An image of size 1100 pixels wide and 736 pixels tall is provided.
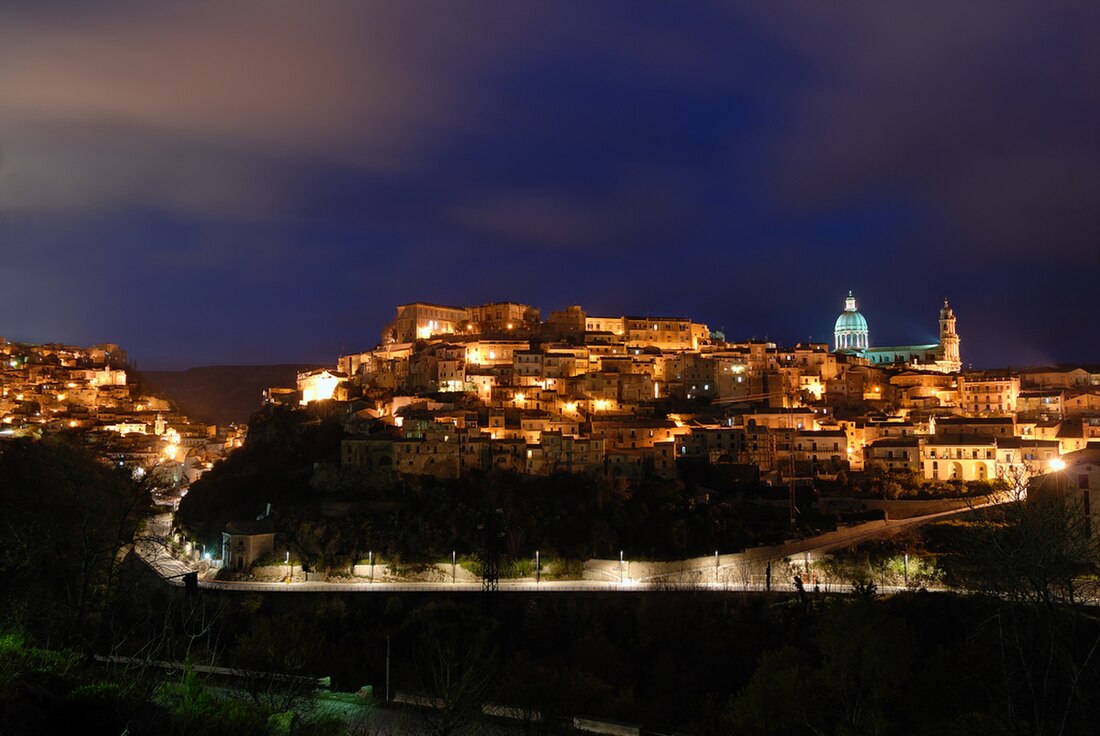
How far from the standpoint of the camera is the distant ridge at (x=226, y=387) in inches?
3743

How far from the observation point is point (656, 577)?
33.1 meters

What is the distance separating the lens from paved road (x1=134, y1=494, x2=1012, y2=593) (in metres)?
31.7

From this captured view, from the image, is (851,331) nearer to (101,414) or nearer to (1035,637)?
(101,414)

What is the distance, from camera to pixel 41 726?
1091 cm

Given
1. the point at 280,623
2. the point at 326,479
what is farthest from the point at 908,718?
the point at 326,479

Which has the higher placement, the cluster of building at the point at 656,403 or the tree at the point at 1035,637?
the cluster of building at the point at 656,403

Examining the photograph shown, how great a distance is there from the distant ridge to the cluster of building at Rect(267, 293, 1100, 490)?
40.3 metres

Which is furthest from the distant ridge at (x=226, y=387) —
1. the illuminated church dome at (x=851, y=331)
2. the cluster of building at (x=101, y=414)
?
the illuminated church dome at (x=851, y=331)

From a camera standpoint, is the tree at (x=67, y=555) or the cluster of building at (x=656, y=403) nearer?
the tree at (x=67, y=555)

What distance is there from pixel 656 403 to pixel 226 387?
2837 inches

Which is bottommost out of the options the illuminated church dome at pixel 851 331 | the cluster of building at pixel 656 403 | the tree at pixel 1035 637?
the tree at pixel 1035 637

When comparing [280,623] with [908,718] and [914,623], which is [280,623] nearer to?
[908,718]

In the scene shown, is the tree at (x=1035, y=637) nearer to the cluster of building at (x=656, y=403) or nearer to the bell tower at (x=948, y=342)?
the cluster of building at (x=656, y=403)

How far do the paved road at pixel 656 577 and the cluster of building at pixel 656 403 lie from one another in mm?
7032
